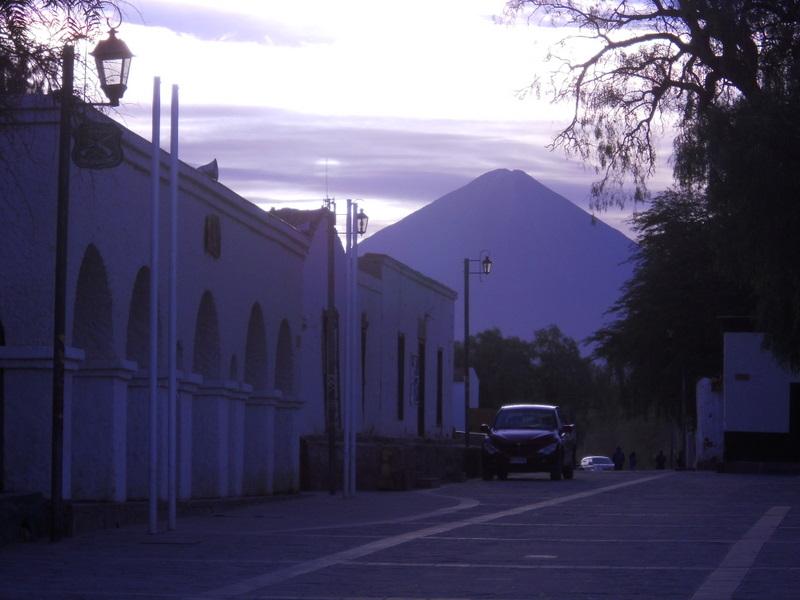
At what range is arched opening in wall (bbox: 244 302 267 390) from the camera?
89.9 ft

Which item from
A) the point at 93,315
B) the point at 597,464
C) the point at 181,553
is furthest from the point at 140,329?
the point at 597,464

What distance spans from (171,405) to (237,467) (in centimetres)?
851

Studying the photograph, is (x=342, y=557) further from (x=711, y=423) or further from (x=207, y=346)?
(x=711, y=423)

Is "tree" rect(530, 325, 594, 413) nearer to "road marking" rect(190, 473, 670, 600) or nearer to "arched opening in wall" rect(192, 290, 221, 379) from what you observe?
"arched opening in wall" rect(192, 290, 221, 379)

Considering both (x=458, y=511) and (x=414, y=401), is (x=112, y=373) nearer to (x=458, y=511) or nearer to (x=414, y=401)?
(x=458, y=511)

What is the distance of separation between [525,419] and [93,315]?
2112 cm

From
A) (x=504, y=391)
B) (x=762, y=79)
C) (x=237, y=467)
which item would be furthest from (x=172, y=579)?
(x=504, y=391)

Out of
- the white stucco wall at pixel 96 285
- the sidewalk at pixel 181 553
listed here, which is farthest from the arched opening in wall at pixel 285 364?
the sidewalk at pixel 181 553

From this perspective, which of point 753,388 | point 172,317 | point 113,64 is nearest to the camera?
point 113,64

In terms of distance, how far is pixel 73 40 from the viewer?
1236 cm

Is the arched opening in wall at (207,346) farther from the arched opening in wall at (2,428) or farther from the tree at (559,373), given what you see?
the tree at (559,373)

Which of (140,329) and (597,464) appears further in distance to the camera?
(597,464)

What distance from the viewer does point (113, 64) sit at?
47.0 ft

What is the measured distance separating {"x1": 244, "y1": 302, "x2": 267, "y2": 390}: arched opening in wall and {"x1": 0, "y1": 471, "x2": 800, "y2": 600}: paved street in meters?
4.85
